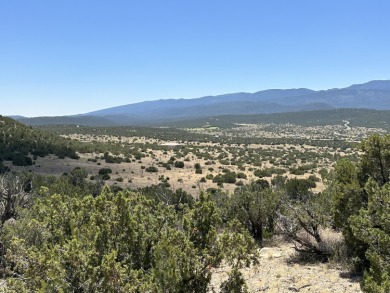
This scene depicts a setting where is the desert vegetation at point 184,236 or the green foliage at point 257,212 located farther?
the green foliage at point 257,212

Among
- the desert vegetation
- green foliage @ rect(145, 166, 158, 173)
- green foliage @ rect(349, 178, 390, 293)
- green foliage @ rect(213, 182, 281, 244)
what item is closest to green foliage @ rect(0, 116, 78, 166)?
green foliage @ rect(145, 166, 158, 173)

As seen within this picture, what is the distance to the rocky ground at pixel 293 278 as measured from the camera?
8.67 m

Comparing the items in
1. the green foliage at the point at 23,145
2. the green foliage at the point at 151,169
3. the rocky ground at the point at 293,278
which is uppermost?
the green foliage at the point at 23,145

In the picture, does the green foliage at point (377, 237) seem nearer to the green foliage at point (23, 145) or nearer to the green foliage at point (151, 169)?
the green foliage at point (151, 169)

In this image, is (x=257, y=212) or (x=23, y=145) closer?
(x=257, y=212)

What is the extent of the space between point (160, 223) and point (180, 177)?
27.5 meters

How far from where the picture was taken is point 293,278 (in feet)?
30.9

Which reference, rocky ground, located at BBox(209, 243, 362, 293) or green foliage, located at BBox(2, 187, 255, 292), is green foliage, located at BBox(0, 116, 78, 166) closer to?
rocky ground, located at BBox(209, 243, 362, 293)

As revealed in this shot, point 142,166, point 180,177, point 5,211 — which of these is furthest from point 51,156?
point 5,211

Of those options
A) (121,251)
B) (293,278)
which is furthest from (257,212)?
(121,251)

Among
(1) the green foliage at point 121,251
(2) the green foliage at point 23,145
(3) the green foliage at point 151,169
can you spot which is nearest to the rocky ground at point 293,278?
(1) the green foliage at point 121,251

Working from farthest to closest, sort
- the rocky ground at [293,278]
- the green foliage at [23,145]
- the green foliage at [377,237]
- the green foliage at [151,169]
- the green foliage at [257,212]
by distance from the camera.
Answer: the green foliage at [151,169], the green foliage at [23,145], the green foliage at [257,212], the rocky ground at [293,278], the green foliage at [377,237]

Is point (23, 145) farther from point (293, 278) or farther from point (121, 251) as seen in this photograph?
point (121, 251)

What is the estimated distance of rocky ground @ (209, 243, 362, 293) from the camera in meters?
8.67
